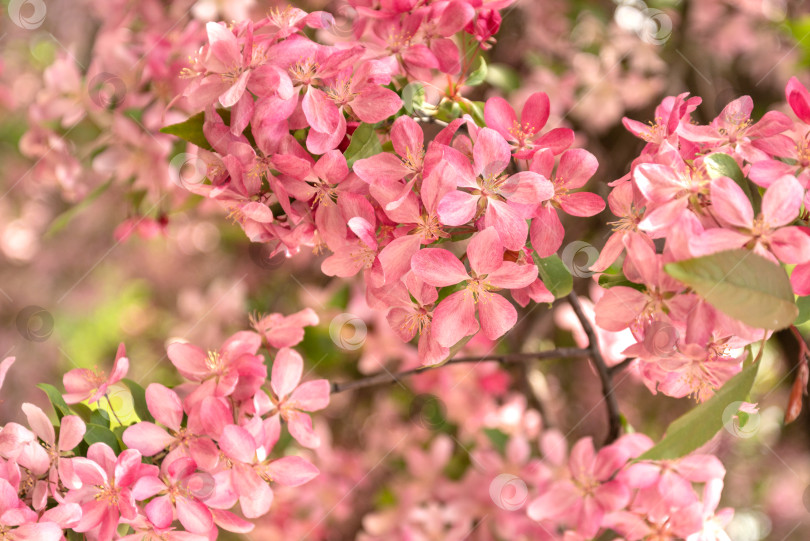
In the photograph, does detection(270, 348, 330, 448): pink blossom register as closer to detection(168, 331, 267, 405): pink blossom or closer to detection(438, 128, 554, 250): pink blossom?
detection(168, 331, 267, 405): pink blossom

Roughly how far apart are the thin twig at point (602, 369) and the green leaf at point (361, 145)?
24 centimetres

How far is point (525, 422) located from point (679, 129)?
0.87m

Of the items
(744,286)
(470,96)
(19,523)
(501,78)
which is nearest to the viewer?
(744,286)

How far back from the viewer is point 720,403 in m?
0.47

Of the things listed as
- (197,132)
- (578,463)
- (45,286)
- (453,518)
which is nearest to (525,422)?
(453,518)

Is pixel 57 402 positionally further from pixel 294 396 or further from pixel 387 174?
pixel 387 174

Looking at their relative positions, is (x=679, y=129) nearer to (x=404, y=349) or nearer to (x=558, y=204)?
(x=558, y=204)

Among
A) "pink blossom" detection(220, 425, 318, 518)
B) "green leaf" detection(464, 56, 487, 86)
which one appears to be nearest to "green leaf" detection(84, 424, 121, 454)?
"pink blossom" detection(220, 425, 318, 518)

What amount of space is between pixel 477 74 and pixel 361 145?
0.17 m

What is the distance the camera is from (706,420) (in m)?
0.47

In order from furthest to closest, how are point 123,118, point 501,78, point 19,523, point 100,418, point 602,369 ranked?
point 501,78, point 123,118, point 602,369, point 100,418, point 19,523

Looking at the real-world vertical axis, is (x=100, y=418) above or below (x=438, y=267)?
below

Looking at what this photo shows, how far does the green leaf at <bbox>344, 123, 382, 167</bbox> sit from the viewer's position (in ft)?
1.77

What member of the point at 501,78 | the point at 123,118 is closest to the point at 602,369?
the point at 501,78
